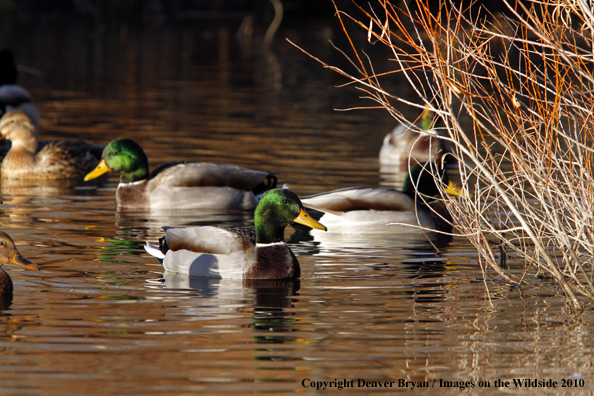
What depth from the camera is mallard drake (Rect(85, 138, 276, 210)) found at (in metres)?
11.3

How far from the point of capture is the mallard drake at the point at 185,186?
1128 cm

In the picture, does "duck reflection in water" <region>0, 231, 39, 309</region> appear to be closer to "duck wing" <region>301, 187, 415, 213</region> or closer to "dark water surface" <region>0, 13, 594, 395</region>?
"dark water surface" <region>0, 13, 594, 395</region>

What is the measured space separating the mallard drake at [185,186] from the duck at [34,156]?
1985 mm

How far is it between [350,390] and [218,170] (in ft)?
20.8

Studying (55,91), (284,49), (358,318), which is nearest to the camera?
(358,318)

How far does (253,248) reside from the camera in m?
7.75

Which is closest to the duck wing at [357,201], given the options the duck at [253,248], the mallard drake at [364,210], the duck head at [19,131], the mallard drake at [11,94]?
the mallard drake at [364,210]

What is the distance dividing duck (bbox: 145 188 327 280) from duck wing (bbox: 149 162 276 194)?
11.3 ft

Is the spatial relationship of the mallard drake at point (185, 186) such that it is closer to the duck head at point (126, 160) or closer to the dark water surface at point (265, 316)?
the duck head at point (126, 160)

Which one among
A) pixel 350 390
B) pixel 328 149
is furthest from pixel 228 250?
pixel 328 149

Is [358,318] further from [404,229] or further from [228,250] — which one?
[404,229]

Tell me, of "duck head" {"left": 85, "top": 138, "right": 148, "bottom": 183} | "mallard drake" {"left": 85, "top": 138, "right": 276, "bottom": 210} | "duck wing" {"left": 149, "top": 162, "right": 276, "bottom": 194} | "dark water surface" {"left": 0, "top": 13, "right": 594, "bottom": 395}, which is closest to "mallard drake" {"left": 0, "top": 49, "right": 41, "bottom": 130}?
"dark water surface" {"left": 0, "top": 13, "right": 594, "bottom": 395}

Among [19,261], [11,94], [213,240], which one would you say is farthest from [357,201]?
[11,94]

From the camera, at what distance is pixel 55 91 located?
2319 centimetres
